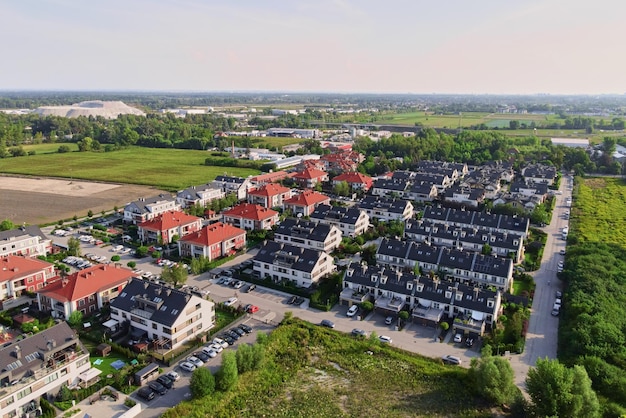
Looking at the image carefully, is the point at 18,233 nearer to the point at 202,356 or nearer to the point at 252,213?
the point at 252,213

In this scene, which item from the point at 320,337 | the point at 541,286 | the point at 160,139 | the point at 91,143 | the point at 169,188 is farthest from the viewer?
the point at 160,139

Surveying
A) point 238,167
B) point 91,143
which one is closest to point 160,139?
point 91,143

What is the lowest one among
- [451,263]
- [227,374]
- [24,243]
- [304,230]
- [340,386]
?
[340,386]

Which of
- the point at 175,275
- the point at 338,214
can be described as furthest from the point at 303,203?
the point at 175,275

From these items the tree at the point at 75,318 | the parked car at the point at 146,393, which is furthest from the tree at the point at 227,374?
the tree at the point at 75,318

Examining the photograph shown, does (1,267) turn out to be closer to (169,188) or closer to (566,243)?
(169,188)

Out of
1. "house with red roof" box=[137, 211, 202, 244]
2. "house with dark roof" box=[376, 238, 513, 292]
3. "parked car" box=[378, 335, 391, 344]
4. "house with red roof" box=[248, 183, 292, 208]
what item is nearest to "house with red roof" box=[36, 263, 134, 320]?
"house with red roof" box=[137, 211, 202, 244]

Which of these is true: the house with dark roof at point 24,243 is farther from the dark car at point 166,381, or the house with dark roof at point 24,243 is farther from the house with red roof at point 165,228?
the dark car at point 166,381
